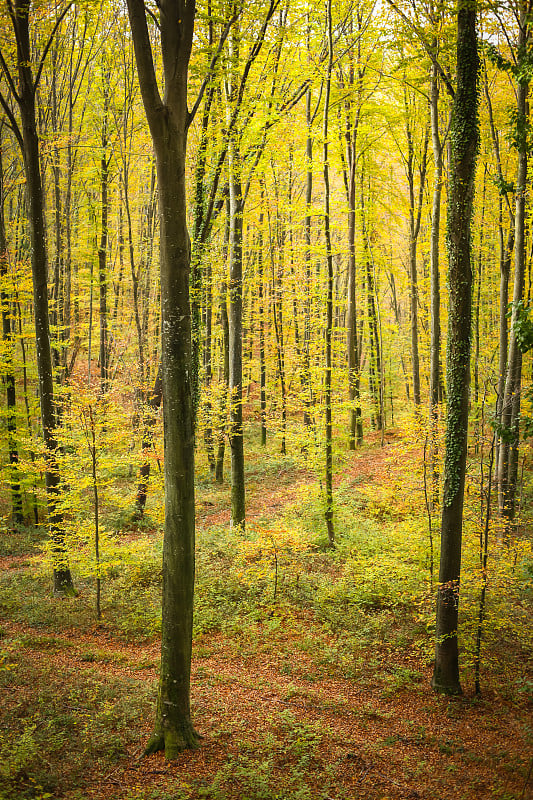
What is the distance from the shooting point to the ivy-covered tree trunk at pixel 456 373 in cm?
704

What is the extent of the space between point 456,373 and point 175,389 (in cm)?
424

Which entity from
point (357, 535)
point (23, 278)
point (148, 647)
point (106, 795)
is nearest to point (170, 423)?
point (106, 795)

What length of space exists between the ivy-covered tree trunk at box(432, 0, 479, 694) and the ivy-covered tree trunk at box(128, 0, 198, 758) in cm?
395

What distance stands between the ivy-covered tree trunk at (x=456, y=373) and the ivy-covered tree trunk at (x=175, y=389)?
3.95 metres

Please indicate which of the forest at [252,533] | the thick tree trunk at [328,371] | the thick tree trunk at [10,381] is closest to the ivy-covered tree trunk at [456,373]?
the forest at [252,533]

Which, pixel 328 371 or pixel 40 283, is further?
pixel 328 371

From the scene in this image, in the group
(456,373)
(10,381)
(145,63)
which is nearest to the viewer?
(145,63)

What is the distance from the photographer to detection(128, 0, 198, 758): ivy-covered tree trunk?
16.9 feet

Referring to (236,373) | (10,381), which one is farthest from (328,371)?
(10,381)

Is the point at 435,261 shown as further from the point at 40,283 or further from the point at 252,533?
the point at 40,283

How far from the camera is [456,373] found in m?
7.14

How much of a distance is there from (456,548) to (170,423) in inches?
185

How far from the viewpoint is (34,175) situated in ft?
31.4

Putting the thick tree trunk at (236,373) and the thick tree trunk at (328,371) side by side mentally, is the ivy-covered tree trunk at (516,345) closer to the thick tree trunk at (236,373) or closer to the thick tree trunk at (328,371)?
the thick tree trunk at (328,371)
